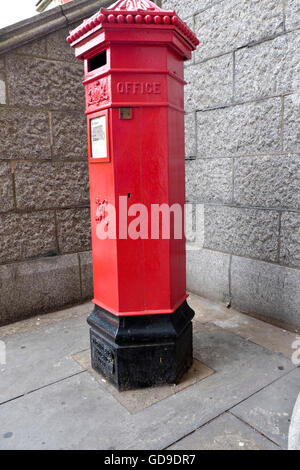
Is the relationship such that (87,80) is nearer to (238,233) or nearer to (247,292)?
(238,233)

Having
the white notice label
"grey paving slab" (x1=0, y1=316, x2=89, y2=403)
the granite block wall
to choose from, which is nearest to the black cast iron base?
"grey paving slab" (x1=0, y1=316, x2=89, y2=403)

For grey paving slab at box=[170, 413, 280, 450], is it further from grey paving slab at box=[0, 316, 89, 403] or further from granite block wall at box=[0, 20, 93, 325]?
granite block wall at box=[0, 20, 93, 325]

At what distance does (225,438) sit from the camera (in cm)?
199

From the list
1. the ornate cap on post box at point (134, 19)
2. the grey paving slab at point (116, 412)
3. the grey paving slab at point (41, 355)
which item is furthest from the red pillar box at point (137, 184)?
the grey paving slab at point (41, 355)

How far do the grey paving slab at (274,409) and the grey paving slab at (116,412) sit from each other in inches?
2.6

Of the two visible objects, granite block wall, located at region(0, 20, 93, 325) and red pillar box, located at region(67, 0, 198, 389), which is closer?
red pillar box, located at region(67, 0, 198, 389)

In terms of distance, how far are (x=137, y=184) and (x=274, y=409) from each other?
1648 mm

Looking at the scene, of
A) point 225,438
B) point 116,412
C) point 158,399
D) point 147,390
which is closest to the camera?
point 225,438

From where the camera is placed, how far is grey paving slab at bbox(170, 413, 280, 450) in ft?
6.34

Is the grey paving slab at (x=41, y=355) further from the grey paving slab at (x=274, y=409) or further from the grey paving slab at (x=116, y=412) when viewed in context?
the grey paving slab at (x=274, y=409)

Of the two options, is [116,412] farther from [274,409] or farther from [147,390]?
[274,409]

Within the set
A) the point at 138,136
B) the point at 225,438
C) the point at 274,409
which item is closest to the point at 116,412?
the point at 225,438

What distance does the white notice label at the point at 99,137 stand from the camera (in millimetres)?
2303
